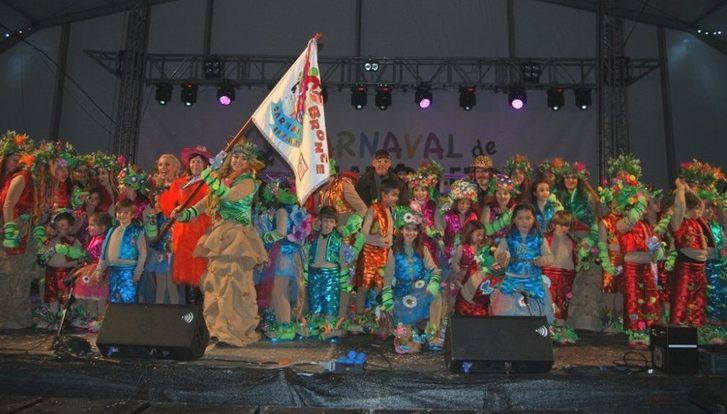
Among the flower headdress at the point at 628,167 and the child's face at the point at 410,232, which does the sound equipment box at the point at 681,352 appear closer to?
the child's face at the point at 410,232

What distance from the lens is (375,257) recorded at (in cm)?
546

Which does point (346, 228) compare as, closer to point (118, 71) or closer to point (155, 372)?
point (155, 372)

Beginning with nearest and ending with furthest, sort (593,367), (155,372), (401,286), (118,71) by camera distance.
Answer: (155,372)
(593,367)
(401,286)
(118,71)

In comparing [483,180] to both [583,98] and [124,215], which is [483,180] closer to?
[124,215]

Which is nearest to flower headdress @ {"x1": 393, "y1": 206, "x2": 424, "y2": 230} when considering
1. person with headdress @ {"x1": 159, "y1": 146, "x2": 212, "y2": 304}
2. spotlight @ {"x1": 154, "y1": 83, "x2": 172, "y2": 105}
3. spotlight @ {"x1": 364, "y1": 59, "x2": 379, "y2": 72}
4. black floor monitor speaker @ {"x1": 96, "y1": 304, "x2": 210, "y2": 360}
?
person with headdress @ {"x1": 159, "y1": 146, "x2": 212, "y2": 304}

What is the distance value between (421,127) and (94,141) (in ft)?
25.7

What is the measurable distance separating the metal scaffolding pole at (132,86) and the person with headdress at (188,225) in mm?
6096

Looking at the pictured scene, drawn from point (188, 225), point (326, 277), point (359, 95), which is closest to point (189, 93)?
point (359, 95)

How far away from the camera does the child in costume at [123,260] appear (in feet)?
16.5

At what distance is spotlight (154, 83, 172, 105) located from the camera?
11907mm

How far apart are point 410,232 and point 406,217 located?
5.9 inches

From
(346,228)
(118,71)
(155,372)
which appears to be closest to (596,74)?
(346,228)

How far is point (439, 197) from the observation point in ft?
20.4

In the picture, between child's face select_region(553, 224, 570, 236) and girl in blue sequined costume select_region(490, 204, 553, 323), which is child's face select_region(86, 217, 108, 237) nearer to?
girl in blue sequined costume select_region(490, 204, 553, 323)
